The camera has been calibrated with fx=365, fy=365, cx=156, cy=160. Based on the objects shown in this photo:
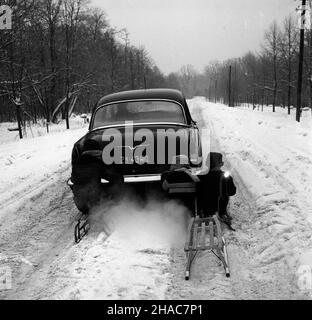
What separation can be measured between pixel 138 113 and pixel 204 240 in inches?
122

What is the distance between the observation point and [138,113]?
6.62 metres

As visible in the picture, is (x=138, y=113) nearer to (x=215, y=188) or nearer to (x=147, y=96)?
(x=147, y=96)

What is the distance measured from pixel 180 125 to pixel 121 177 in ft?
5.14

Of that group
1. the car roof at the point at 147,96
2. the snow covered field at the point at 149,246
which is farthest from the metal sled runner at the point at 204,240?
the car roof at the point at 147,96

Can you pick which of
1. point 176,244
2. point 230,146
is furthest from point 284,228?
point 230,146

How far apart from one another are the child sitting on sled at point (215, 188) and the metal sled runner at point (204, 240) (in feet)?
0.73

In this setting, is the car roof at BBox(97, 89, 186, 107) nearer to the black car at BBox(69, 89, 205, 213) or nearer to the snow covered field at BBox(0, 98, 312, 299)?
the black car at BBox(69, 89, 205, 213)

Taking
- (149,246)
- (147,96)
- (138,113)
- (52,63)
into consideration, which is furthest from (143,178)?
(52,63)

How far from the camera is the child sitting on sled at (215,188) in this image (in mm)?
4824

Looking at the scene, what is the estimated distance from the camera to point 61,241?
482 cm

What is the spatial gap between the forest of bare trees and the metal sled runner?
1676 centimetres

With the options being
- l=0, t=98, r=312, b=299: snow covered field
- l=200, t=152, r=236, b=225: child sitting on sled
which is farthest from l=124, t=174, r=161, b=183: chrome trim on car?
l=200, t=152, r=236, b=225: child sitting on sled

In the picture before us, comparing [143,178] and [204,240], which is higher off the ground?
[143,178]
